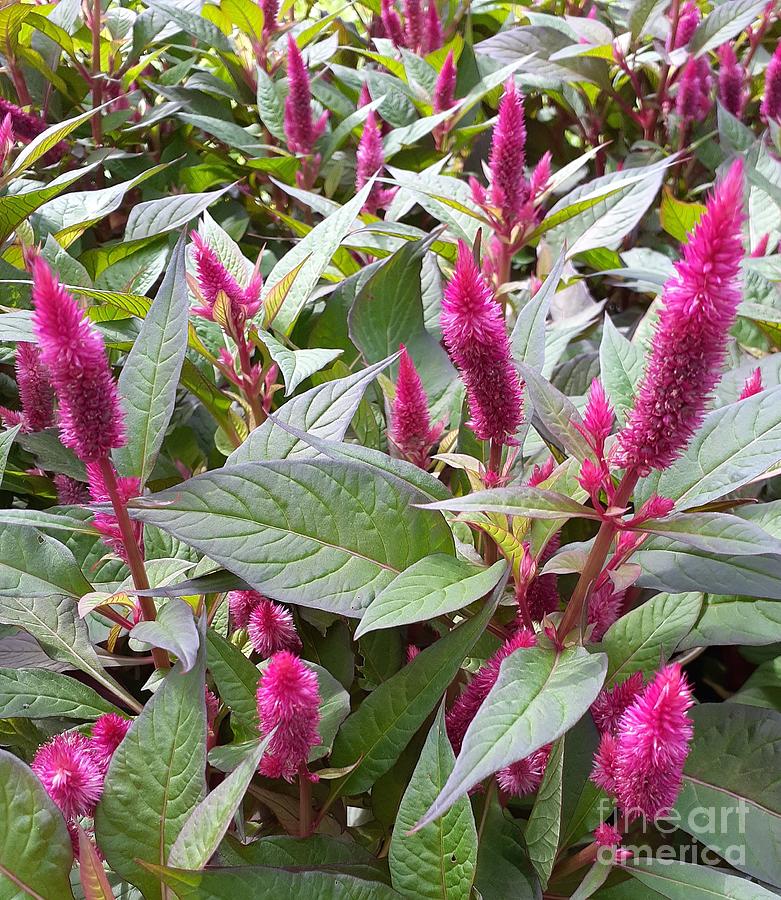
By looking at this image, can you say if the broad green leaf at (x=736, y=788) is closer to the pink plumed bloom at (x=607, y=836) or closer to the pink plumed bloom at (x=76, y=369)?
the pink plumed bloom at (x=607, y=836)

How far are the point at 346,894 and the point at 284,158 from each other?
1481 millimetres

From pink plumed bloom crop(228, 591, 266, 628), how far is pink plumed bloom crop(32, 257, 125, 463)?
248mm

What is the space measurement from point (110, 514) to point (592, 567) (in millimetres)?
515

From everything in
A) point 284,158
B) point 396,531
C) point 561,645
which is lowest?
point 561,645

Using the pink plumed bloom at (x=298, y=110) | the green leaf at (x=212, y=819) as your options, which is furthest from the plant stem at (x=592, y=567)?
the pink plumed bloom at (x=298, y=110)

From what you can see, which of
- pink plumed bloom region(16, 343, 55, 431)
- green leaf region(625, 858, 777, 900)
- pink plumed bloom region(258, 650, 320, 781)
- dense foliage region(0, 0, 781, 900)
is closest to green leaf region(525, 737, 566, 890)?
dense foliage region(0, 0, 781, 900)

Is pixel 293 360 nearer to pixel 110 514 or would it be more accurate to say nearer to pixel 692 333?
pixel 110 514

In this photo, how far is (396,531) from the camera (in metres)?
0.88

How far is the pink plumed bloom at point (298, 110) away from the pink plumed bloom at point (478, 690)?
4.29 ft

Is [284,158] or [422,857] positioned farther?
[284,158]

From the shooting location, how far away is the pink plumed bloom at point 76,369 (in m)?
0.70

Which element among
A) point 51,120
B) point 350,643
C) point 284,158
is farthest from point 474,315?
point 51,120

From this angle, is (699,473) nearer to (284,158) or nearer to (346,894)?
(346,894)

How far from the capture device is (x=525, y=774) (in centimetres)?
85
